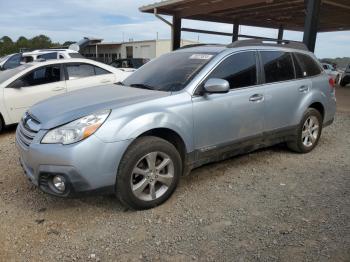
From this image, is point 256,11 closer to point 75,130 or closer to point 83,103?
point 83,103

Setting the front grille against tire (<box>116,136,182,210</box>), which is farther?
the front grille

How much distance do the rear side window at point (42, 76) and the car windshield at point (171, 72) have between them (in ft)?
11.1

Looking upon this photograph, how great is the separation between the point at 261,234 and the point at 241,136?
156cm

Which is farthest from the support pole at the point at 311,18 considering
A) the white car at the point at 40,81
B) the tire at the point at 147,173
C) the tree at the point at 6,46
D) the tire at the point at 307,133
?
the tree at the point at 6,46

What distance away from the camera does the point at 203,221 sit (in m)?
3.60

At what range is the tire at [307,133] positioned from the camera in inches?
219

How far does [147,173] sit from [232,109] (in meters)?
1.37

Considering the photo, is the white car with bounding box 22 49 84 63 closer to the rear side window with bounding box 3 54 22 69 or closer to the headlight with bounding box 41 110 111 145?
the rear side window with bounding box 3 54 22 69

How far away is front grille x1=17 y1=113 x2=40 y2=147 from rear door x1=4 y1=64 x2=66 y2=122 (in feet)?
11.3

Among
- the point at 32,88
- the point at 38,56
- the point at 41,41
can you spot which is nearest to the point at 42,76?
the point at 32,88

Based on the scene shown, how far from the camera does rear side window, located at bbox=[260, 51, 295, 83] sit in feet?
16.3

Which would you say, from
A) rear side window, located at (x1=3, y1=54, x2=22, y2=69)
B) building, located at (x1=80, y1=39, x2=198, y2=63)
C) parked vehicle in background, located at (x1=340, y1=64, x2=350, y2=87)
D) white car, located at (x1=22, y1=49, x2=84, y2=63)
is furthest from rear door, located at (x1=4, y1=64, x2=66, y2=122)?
building, located at (x1=80, y1=39, x2=198, y2=63)

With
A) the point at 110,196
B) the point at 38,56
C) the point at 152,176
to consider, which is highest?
the point at 38,56

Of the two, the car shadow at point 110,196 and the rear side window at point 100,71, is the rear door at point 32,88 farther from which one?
the car shadow at point 110,196
